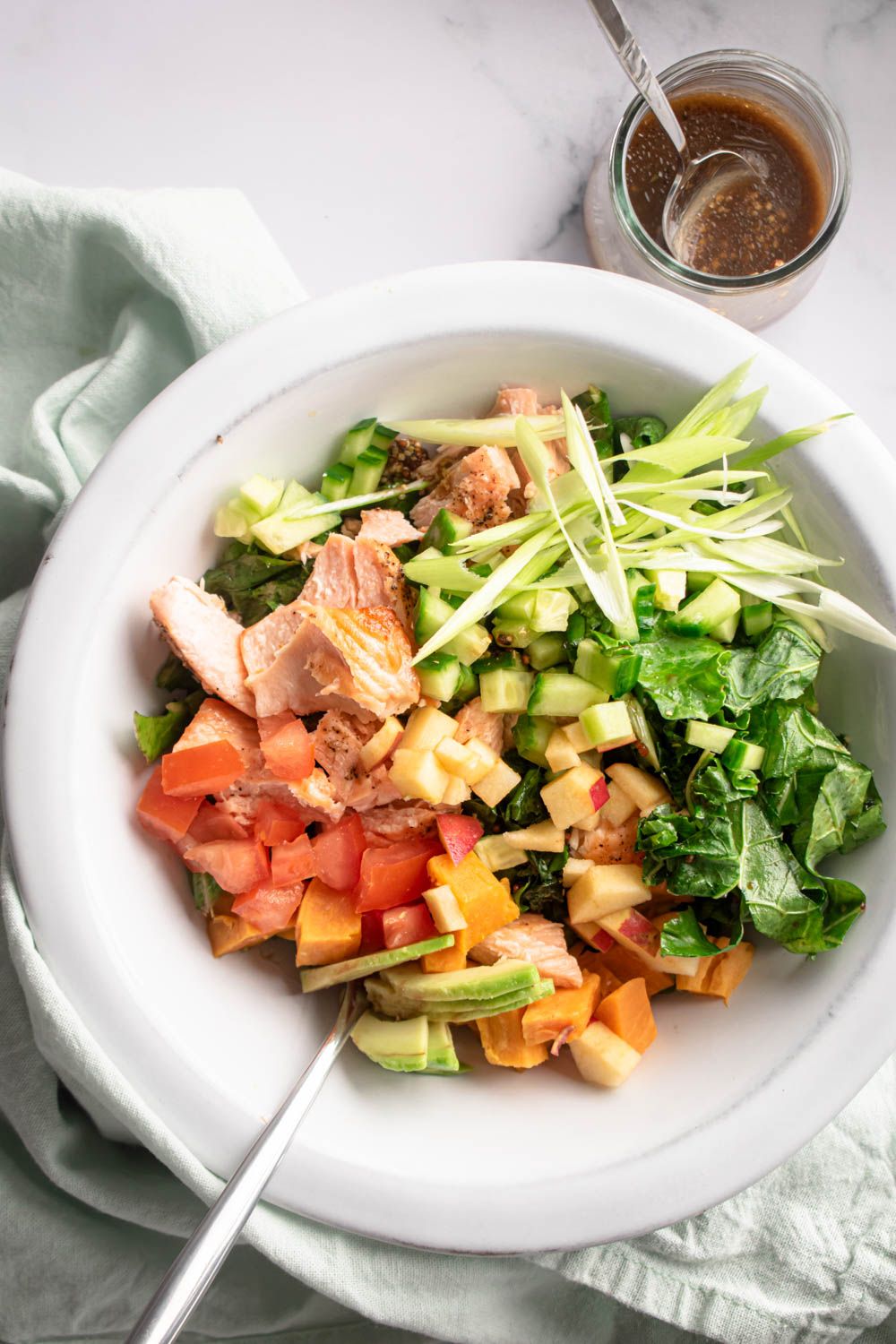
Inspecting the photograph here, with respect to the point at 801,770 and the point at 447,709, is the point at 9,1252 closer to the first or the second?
the point at 447,709

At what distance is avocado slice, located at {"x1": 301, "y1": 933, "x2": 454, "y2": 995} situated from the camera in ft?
6.10

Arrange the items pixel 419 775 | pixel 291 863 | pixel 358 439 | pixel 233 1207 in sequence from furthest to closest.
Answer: pixel 358 439 → pixel 291 863 → pixel 419 775 → pixel 233 1207

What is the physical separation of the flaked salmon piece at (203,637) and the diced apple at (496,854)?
50 cm

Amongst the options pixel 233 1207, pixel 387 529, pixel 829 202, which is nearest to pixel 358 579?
pixel 387 529

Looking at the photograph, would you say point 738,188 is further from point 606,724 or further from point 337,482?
point 606,724

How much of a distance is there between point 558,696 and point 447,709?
22 centimetres

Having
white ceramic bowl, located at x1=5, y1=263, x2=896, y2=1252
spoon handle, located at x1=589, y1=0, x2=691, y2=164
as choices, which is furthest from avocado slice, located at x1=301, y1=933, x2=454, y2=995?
spoon handle, located at x1=589, y1=0, x2=691, y2=164

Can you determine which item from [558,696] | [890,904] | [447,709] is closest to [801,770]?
[890,904]

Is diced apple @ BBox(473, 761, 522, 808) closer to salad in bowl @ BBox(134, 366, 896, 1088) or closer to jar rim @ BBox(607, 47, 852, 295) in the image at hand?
salad in bowl @ BBox(134, 366, 896, 1088)

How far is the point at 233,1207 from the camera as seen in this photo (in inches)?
66.1

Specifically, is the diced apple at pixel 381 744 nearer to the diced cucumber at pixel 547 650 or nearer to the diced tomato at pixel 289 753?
the diced tomato at pixel 289 753

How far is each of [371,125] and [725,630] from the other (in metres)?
1.53

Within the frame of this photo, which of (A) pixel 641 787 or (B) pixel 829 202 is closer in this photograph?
(A) pixel 641 787

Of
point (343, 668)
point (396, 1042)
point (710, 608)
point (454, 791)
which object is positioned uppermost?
point (710, 608)
